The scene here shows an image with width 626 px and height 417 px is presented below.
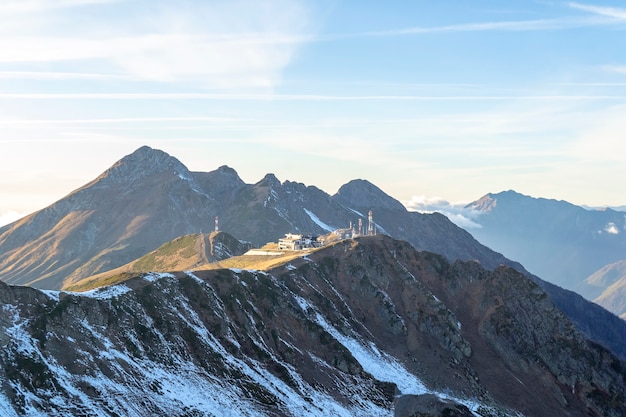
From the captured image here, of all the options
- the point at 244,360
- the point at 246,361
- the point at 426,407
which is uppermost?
the point at 244,360

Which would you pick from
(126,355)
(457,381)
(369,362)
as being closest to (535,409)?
(457,381)

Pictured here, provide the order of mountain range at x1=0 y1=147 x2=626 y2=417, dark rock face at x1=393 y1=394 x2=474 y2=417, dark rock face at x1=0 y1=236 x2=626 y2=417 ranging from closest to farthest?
1. dark rock face at x1=0 y1=236 x2=626 y2=417
2. mountain range at x1=0 y1=147 x2=626 y2=417
3. dark rock face at x1=393 y1=394 x2=474 y2=417

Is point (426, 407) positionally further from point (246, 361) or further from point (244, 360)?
Answer: point (244, 360)

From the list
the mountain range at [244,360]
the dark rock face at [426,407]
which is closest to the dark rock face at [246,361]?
the mountain range at [244,360]

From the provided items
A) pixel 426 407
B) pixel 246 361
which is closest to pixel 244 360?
pixel 246 361

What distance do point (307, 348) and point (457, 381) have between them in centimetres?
4375

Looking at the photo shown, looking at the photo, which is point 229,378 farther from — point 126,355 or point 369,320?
point 369,320

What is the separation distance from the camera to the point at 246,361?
487ft

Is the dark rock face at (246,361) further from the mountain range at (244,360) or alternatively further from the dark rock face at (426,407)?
the dark rock face at (426,407)

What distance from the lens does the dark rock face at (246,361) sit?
114m

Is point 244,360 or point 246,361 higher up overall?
point 244,360

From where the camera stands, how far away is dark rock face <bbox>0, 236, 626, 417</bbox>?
114 meters

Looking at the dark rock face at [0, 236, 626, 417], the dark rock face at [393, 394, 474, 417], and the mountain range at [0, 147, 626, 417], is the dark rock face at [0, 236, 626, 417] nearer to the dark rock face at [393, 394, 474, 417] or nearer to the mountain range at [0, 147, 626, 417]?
the mountain range at [0, 147, 626, 417]

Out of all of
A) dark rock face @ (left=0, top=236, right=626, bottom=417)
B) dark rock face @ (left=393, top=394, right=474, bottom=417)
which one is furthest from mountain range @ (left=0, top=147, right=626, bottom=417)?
dark rock face @ (left=393, top=394, right=474, bottom=417)
